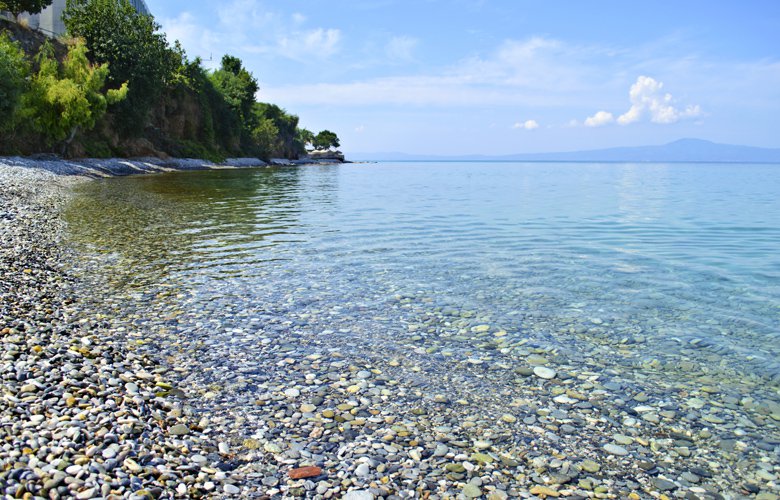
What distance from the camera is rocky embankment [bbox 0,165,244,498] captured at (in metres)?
4.57

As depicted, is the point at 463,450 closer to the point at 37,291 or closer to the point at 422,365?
the point at 422,365

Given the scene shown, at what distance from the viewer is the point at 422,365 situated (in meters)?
7.98

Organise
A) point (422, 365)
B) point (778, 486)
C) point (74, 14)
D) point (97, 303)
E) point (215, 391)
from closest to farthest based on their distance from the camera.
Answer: point (778, 486) → point (215, 391) → point (422, 365) → point (97, 303) → point (74, 14)

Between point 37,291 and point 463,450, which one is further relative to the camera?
point 37,291

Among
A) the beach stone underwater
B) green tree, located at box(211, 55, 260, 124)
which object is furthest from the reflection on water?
green tree, located at box(211, 55, 260, 124)

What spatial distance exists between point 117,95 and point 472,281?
214ft

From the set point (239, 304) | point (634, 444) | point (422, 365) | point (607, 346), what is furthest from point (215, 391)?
point (607, 346)

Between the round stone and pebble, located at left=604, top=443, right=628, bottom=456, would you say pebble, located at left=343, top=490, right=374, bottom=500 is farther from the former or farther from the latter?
the round stone

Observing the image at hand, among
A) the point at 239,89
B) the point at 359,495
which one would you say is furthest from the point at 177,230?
the point at 239,89

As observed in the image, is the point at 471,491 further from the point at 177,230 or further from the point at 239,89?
the point at 239,89

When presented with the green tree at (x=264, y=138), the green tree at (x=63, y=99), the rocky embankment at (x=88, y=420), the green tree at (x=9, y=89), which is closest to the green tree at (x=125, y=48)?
the green tree at (x=63, y=99)

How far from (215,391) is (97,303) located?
5140 mm

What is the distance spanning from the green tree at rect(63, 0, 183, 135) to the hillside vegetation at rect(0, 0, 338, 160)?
0.14 m

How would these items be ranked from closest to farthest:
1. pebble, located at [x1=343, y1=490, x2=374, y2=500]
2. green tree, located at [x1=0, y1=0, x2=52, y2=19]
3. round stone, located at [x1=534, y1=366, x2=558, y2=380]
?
pebble, located at [x1=343, y1=490, x2=374, y2=500]
round stone, located at [x1=534, y1=366, x2=558, y2=380]
green tree, located at [x1=0, y1=0, x2=52, y2=19]
